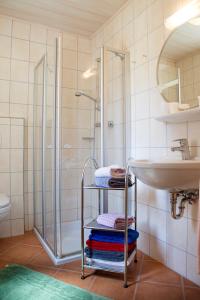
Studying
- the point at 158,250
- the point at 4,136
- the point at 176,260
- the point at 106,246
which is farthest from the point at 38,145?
the point at 176,260

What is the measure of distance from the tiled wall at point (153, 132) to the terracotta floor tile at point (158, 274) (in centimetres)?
5

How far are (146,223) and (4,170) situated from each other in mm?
1491

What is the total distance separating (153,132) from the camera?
177 cm

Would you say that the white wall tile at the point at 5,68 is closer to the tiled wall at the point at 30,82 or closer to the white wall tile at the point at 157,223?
the tiled wall at the point at 30,82

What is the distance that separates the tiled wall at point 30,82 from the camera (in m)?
1.95

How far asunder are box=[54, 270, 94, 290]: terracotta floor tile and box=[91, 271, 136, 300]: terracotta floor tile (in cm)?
3

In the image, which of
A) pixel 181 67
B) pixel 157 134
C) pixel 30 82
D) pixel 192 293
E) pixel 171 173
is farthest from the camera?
pixel 30 82

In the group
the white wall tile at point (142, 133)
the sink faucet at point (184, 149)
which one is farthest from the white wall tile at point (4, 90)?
the sink faucet at point (184, 149)

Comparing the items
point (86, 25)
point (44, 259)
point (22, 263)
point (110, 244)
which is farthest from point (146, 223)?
point (86, 25)

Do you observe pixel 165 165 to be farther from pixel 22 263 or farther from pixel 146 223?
pixel 22 263

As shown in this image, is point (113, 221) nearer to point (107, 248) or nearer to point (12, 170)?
point (107, 248)

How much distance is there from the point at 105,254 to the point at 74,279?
0.27 metres

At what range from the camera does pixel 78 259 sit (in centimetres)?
176

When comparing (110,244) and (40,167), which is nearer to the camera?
(110,244)
